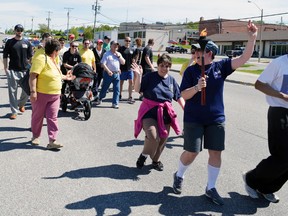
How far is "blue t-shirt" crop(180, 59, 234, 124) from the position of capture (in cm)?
432

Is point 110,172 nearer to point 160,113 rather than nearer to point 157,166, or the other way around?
point 157,166

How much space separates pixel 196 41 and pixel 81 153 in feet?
9.54

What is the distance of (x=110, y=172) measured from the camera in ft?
17.7

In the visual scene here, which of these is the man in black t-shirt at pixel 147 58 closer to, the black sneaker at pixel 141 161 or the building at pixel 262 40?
the black sneaker at pixel 141 161

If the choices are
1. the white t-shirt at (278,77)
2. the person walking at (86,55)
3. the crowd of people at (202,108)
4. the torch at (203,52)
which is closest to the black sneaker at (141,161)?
the crowd of people at (202,108)

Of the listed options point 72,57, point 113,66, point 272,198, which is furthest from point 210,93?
point 113,66

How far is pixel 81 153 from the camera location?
6.31m

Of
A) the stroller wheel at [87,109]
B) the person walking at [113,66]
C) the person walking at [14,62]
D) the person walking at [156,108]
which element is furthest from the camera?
the person walking at [113,66]

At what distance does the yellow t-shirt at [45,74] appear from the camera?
6.27 meters

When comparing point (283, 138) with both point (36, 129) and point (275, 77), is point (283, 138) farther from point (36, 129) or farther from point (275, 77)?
point (36, 129)

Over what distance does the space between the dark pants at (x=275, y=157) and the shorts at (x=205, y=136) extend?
524 millimetres

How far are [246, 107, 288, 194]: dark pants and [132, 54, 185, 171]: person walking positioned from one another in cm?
147

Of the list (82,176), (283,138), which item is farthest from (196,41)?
(82,176)

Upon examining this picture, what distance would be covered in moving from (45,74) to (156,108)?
2.13 meters
